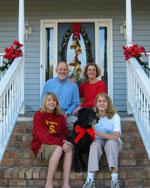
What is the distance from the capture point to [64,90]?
526cm

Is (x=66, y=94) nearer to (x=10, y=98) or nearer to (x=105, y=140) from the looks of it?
(x=10, y=98)

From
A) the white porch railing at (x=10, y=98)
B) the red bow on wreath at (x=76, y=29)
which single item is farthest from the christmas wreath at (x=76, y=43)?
the white porch railing at (x=10, y=98)

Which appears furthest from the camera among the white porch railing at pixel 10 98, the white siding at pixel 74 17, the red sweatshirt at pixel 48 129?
the white siding at pixel 74 17

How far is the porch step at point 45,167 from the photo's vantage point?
435cm

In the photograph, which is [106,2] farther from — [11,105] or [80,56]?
[11,105]

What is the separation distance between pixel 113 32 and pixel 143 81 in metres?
3.24

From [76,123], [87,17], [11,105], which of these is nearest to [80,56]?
[87,17]

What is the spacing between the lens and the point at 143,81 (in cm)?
509

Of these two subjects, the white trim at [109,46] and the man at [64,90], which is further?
the white trim at [109,46]

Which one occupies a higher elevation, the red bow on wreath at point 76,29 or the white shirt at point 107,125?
the red bow on wreath at point 76,29

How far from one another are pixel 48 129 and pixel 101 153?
69 centimetres

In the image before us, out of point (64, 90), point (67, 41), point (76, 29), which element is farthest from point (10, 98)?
point (76, 29)

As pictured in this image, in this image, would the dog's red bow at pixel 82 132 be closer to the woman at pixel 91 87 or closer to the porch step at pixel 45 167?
the porch step at pixel 45 167

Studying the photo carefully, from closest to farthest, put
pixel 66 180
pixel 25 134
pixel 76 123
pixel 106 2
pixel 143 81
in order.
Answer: pixel 66 180, pixel 76 123, pixel 143 81, pixel 25 134, pixel 106 2
